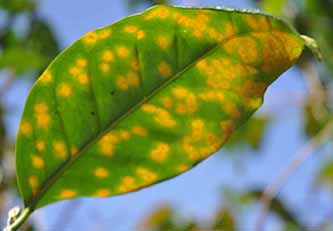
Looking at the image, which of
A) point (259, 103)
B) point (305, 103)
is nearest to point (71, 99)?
point (259, 103)

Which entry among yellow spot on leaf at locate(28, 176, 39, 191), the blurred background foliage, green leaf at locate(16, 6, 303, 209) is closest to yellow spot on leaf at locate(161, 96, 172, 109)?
green leaf at locate(16, 6, 303, 209)

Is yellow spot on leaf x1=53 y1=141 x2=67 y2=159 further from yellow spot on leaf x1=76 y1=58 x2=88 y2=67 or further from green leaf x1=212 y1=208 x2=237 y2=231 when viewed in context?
green leaf x1=212 y1=208 x2=237 y2=231

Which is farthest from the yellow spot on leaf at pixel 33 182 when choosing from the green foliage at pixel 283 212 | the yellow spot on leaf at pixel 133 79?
the green foliage at pixel 283 212

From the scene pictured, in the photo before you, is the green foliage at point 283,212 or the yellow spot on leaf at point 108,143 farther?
the green foliage at point 283,212

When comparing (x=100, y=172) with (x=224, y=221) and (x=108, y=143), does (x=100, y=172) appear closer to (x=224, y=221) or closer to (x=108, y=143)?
(x=108, y=143)

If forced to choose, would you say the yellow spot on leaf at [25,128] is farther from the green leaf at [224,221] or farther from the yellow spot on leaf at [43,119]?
the green leaf at [224,221]

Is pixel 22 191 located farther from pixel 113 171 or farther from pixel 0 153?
pixel 0 153
